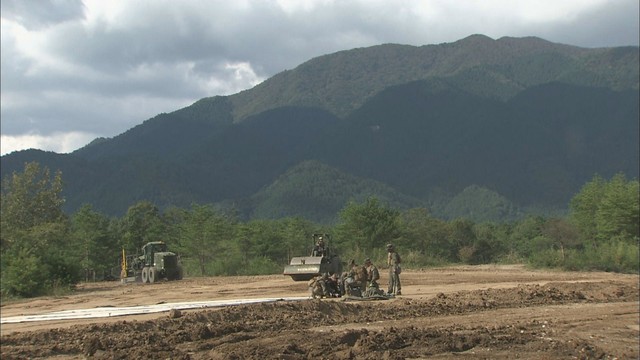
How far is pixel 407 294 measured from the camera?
24641 millimetres

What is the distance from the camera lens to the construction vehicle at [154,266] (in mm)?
36281

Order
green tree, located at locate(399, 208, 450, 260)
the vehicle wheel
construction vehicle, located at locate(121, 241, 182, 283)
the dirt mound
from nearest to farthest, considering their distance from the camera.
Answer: the dirt mound
construction vehicle, located at locate(121, 241, 182, 283)
the vehicle wheel
green tree, located at locate(399, 208, 450, 260)

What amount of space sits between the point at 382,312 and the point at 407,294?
635 cm

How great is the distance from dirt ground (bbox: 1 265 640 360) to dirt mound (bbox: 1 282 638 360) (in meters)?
0.02

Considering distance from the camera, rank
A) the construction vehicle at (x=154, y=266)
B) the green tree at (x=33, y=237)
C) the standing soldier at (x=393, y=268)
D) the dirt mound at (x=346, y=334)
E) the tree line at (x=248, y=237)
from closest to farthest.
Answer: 1. the dirt mound at (x=346, y=334)
2. the standing soldier at (x=393, y=268)
3. the green tree at (x=33, y=237)
4. the construction vehicle at (x=154, y=266)
5. the tree line at (x=248, y=237)

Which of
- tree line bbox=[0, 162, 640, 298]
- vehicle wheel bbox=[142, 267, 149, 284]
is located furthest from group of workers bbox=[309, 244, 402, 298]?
vehicle wheel bbox=[142, 267, 149, 284]

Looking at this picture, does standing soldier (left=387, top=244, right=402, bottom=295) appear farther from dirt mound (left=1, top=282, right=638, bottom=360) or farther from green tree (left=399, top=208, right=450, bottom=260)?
green tree (left=399, top=208, right=450, bottom=260)

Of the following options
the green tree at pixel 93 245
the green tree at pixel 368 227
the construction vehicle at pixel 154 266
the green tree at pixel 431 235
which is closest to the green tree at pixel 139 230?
the green tree at pixel 93 245

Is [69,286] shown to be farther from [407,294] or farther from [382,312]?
[382,312]

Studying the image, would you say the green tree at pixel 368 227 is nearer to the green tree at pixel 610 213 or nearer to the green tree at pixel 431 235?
the green tree at pixel 610 213

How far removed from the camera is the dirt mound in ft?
41.5

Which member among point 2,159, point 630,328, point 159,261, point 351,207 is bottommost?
point 630,328

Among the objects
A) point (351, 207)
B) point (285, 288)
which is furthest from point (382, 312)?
point (351, 207)

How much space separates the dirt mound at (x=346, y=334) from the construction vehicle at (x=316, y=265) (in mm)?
5700
